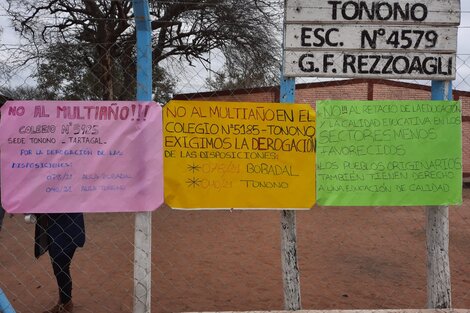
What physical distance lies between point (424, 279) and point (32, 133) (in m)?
4.27

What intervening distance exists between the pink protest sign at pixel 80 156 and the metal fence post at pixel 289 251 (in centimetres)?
85

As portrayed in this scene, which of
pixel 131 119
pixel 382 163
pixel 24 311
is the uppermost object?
pixel 131 119

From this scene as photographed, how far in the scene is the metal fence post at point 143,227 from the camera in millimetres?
2742

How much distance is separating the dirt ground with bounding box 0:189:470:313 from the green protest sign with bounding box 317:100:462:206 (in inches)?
60.6

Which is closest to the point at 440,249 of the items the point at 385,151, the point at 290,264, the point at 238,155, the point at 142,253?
the point at 385,151

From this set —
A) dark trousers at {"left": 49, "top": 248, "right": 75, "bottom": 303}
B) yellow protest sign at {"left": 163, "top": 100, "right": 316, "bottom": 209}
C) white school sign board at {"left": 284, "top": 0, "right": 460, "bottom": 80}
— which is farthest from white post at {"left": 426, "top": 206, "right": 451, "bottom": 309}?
dark trousers at {"left": 49, "top": 248, "right": 75, "bottom": 303}

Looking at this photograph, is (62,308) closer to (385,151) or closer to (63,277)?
(63,277)

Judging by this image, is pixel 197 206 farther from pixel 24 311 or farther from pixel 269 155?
pixel 24 311

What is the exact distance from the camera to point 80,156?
2732 millimetres

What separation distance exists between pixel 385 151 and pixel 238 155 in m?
0.99

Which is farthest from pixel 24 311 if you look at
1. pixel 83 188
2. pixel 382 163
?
pixel 382 163

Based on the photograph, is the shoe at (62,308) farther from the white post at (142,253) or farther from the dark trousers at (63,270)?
the white post at (142,253)

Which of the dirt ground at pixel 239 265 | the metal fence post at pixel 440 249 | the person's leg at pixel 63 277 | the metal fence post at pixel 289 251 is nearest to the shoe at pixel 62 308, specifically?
the person's leg at pixel 63 277

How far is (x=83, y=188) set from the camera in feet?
9.02
